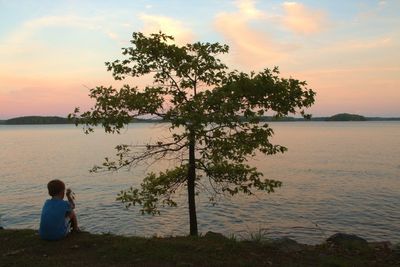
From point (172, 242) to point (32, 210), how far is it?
21117 mm

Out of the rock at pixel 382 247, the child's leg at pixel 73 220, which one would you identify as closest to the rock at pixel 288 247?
the rock at pixel 382 247

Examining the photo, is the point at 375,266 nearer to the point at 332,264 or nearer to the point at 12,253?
the point at 332,264

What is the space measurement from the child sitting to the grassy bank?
9.8 inches

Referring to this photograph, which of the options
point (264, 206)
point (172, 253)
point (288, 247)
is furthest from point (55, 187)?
point (264, 206)

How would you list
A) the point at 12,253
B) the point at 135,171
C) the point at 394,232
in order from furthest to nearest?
the point at 135,171, the point at 394,232, the point at 12,253

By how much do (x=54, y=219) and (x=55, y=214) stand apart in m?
0.19

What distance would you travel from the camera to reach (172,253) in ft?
34.8

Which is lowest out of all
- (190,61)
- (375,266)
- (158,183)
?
(375,266)

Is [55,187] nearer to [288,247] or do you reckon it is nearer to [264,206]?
[288,247]

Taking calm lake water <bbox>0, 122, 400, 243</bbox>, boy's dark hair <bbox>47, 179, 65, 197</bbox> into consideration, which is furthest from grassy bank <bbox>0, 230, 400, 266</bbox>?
calm lake water <bbox>0, 122, 400, 243</bbox>

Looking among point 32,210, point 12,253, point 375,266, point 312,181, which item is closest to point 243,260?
point 375,266

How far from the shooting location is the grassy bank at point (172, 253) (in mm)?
10070

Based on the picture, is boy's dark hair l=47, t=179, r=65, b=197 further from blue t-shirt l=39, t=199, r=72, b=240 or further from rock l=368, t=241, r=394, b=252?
rock l=368, t=241, r=394, b=252

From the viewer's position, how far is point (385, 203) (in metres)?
30.6
